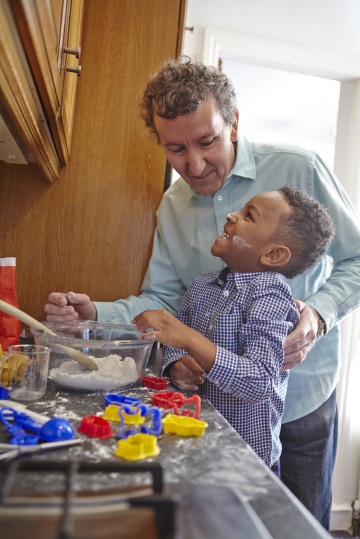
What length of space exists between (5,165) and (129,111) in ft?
1.43

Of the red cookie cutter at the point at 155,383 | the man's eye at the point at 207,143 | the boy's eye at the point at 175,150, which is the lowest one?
the red cookie cutter at the point at 155,383

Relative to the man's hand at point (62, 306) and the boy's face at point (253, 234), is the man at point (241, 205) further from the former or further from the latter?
the boy's face at point (253, 234)

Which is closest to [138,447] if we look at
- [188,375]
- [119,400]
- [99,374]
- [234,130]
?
[119,400]

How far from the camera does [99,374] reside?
1.00 meters

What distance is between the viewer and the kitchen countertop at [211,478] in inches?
17.0

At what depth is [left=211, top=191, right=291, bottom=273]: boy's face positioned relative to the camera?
48.9 inches

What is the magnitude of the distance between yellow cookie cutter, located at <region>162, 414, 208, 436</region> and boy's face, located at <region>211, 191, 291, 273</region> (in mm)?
548

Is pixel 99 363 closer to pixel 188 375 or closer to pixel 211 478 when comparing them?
pixel 188 375

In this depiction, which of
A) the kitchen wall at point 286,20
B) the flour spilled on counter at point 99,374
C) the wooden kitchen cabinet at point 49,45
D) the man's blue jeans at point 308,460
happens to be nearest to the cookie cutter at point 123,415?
the flour spilled on counter at point 99,374

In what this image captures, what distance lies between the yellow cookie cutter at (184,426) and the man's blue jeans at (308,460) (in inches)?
25.1

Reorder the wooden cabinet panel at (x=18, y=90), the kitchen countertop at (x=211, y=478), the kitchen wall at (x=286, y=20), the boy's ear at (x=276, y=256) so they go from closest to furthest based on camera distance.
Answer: the kitchen countertop at (x=211, y=478) → the wooden cabinet panel at (x=18, y=90) → the boy's ear at (x=276, y=256) → the kitchen wall at (x=286, y=20)

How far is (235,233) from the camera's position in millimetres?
1259

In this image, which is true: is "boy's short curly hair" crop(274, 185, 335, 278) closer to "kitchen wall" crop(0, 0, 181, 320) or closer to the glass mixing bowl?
the glass mixing bowl

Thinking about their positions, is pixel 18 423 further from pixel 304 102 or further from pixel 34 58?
pixel 304 102
